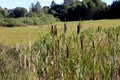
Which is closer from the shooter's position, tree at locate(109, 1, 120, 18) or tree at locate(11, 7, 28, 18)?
tree at locate(109, 1, 120, 18)

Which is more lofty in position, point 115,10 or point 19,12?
point 115,10

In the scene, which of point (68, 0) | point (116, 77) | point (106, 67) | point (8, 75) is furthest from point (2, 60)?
point (68, 0)

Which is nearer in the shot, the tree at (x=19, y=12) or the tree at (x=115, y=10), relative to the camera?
the tree at (x=115, y=10)

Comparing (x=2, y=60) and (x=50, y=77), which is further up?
(x=50, y=77)

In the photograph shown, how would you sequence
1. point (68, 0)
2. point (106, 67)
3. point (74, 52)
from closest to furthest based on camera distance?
1. point (106, 67)
2. point (74, 52)
3. point (68, 0)

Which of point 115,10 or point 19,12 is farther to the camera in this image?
point 19,12

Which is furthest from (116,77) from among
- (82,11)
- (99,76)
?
(82,11)

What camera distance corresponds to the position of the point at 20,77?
2537 millimetres

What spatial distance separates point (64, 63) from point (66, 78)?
24 cm

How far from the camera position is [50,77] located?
1.94 m

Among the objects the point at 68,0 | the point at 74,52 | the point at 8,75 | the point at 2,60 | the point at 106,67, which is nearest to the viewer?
the point at 106,67

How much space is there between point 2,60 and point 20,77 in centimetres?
142

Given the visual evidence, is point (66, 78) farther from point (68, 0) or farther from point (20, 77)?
point (68, 0)

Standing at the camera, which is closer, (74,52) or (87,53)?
(87,53)
